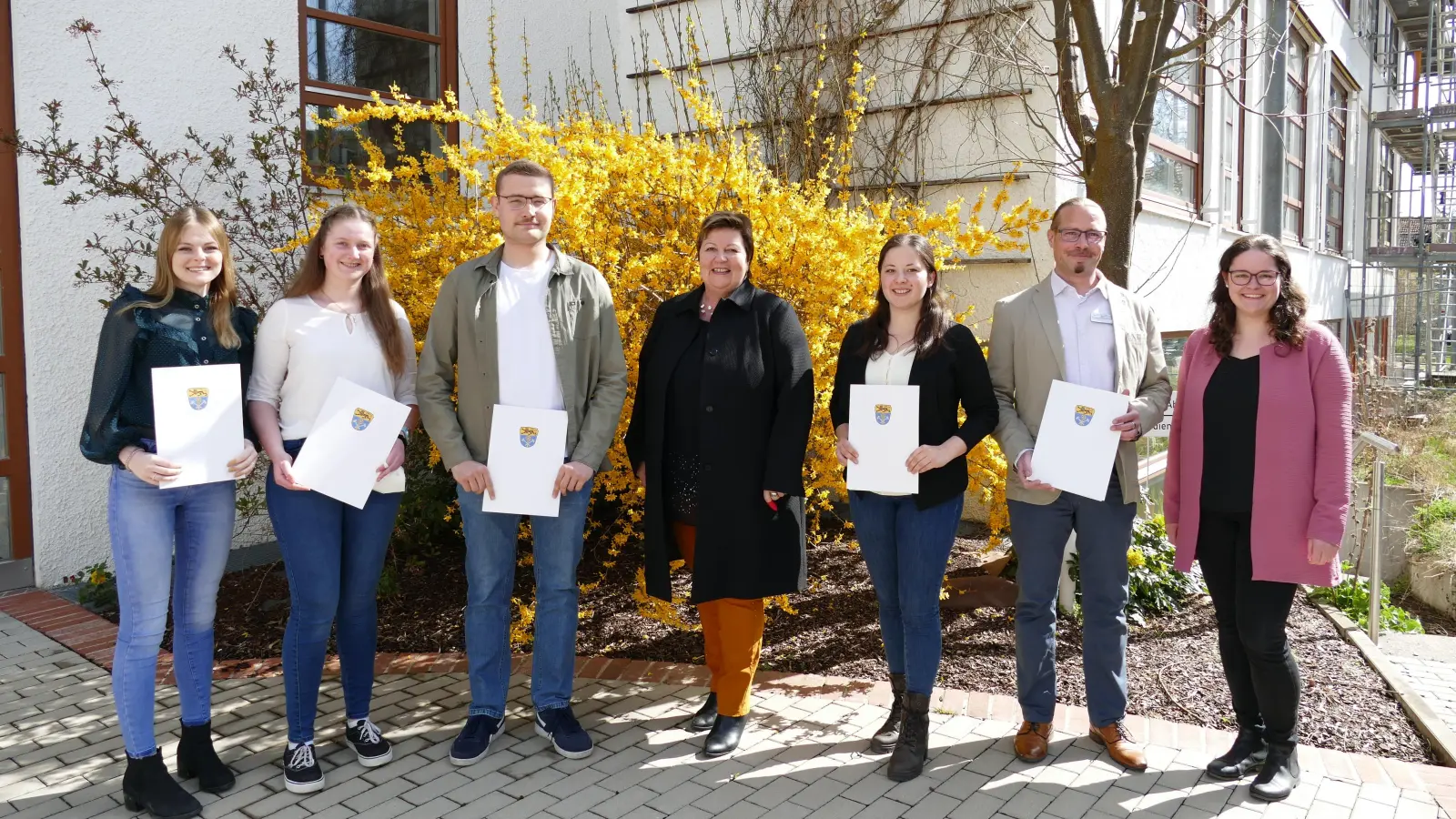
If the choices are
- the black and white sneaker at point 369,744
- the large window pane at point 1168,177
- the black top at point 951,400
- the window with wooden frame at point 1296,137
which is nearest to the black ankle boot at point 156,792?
the black and white sneaker at point 369,744

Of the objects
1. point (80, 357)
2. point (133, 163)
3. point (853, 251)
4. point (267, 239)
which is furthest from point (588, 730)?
point (133, 163)

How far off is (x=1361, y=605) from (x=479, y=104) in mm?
6747

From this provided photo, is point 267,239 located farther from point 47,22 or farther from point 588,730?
point 588,730

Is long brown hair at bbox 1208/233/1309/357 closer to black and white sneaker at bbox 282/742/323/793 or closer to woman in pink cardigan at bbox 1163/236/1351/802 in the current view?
woman in pink cardigan at bbox 1163/236/1351/802

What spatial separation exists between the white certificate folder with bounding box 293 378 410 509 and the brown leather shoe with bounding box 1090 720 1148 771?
8.93 feet

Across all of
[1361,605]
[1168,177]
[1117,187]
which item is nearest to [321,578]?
[1117,187]

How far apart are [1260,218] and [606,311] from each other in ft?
36.0

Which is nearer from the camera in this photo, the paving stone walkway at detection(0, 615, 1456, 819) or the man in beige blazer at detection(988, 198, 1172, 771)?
the paving stone walkway at detection(0, 615, 1456, 819)

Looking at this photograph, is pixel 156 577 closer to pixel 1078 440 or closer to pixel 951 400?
pixel 951 400

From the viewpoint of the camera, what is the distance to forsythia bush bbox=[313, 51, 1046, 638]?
4.53m

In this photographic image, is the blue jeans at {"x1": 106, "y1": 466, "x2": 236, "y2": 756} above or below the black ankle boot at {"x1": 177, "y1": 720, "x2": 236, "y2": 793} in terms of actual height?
above

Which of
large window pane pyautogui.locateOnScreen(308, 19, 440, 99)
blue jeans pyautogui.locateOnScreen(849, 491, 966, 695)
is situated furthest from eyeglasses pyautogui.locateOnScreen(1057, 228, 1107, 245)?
large window pane pyautogui.locateOnScreen(308, 19, 440, 99)

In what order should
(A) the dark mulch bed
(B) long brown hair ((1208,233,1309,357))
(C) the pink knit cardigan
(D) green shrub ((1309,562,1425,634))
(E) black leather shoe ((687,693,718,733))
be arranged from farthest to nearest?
(D) green shrub ((1309,562,1425,634)), (A) the dark mulch bed, (E) black leather shoe ((687,693,718,733)), (B) long brown hair ((1208,233,1309,357)), (C) the pink knit cardigan

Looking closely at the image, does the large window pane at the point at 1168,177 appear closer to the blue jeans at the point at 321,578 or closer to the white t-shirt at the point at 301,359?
the white t-shirt at the point at 301,359
